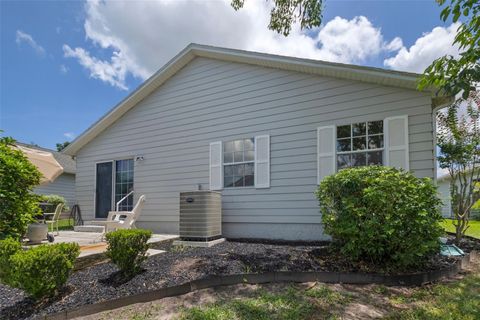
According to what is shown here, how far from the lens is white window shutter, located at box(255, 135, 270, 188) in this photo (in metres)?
6.84

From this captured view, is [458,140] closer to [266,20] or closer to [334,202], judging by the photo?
[334,202]

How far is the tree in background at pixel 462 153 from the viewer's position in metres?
6.04

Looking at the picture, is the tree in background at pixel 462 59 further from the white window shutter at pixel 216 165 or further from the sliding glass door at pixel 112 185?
the sliding glass door at pixel 112 185

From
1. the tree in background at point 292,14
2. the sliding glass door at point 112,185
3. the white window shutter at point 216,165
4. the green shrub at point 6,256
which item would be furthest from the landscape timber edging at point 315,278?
the sliding glass door at point 112,185

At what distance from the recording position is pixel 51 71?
1115cm

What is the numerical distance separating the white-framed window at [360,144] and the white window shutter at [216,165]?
2867mm

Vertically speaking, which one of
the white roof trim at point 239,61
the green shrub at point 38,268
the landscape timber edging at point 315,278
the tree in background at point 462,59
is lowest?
the landscape timber edging at point 315,278

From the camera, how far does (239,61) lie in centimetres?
752

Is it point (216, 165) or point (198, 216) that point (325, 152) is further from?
point (198, 216)

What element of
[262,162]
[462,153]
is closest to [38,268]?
[262,162]

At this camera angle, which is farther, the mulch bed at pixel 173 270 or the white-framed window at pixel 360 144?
the white-framed window at pixel 360 144

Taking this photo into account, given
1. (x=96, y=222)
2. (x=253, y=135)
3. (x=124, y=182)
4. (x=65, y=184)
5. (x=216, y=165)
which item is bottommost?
(x=96, y=222)

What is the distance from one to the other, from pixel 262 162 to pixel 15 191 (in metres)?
4.84

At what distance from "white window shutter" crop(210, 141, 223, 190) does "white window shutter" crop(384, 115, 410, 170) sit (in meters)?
3.78
